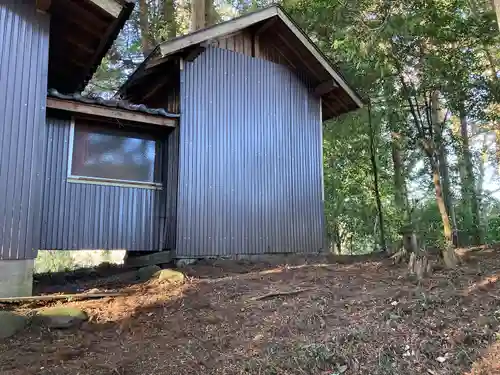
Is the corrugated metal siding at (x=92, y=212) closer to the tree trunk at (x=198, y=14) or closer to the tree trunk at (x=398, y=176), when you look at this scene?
the tree trunk at (x=198, y=14)

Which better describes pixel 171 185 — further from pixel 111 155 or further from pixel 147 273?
pixel 147 273

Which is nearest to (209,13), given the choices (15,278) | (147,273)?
(147,273)

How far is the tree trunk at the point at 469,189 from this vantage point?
49.7 ft

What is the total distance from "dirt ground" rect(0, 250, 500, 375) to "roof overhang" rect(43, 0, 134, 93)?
4.72 meters

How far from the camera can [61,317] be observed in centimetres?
572

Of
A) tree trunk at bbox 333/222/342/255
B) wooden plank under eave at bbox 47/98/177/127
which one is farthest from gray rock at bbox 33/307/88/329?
tree trunk at bbox 333/222/342/255

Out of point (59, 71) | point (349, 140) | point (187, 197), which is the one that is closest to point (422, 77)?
point (349, 140)

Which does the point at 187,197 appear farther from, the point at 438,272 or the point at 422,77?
the point at 422,77

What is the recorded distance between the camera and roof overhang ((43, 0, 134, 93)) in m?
7.64

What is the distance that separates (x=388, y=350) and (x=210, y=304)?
8.01 feet

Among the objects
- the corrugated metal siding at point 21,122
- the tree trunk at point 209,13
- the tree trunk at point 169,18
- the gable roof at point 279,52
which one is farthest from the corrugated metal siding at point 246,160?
the tree trunk at point 169,18

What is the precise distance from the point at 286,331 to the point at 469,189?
13.7 metres

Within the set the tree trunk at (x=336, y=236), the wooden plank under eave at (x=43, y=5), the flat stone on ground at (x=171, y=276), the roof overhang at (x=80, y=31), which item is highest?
the roof overhang at (x=80, y=31)

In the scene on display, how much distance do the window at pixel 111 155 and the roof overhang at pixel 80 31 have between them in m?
1.69
